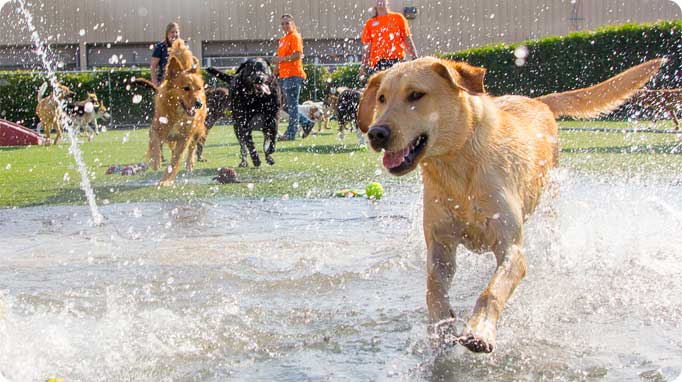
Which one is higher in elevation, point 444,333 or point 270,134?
point 444,333

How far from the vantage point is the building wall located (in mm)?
31953

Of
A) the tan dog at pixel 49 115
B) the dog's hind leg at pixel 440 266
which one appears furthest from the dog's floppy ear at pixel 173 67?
the tan dog at pixel 49 115

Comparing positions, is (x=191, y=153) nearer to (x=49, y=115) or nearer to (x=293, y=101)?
(x=293, y=101)

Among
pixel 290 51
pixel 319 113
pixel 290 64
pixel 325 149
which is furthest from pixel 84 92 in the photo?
pixel 325 149

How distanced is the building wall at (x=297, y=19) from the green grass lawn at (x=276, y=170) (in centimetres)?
1799

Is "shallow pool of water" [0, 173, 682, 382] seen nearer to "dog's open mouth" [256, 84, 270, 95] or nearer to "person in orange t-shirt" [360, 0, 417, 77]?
"dog's open mouth" [256, 84, 270, 95]

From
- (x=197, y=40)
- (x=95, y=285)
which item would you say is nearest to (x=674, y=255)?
(x=95, y=285)

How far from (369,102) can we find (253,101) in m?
7.07

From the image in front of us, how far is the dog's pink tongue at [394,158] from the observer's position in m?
3.32

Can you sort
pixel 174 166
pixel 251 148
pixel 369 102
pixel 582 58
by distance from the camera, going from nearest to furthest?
pixel 369 102 → pixel 174 166 → pixel 251 148 → pixel 582 58

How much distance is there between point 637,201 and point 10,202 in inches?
226

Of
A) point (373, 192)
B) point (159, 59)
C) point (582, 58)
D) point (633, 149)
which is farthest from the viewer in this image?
point (582, 58)

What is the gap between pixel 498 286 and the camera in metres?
3.22

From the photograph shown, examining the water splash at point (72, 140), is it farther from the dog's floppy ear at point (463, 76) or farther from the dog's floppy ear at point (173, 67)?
the dog's floppy ear at point (463, 76)
